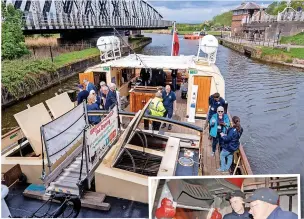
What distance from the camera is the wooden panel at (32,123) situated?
4.24m

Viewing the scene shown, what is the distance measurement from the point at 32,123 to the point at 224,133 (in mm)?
3920

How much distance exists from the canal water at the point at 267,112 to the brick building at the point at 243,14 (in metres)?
41.2

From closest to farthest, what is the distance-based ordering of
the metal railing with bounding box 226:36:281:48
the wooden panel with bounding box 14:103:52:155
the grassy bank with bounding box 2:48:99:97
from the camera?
the wooden panel with bounding box 14:103:52:155 < the grassy bank with bounding box 2:48:99:97 < the metal railing with bounding box 226:36:281:48

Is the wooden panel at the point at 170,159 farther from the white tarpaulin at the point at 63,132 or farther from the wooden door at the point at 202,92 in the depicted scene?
the wooden door at the point at 202,92

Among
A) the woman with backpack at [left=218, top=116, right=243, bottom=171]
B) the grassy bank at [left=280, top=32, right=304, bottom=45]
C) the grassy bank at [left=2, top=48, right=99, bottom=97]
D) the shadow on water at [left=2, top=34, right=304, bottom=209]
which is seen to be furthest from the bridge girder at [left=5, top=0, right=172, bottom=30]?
the grassy bank at [left=280, top=32, right=304, bottom=45]

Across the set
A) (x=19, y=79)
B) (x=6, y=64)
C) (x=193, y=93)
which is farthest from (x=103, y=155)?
(x=6, y=64)

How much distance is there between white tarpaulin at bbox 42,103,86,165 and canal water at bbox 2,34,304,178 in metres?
6.68

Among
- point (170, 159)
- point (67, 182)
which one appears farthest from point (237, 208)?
point (67, 182)

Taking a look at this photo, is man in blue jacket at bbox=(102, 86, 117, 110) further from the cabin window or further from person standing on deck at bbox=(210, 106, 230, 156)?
the cabin window

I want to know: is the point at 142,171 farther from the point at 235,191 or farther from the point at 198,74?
the point at 198,74

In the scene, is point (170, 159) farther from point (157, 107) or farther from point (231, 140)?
point (157, 107)

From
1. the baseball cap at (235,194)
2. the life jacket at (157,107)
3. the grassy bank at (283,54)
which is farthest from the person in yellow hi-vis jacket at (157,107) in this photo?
the grassy bank at (283,54)

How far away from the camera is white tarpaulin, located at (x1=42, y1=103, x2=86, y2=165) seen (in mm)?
3504

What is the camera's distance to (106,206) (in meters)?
3.64
